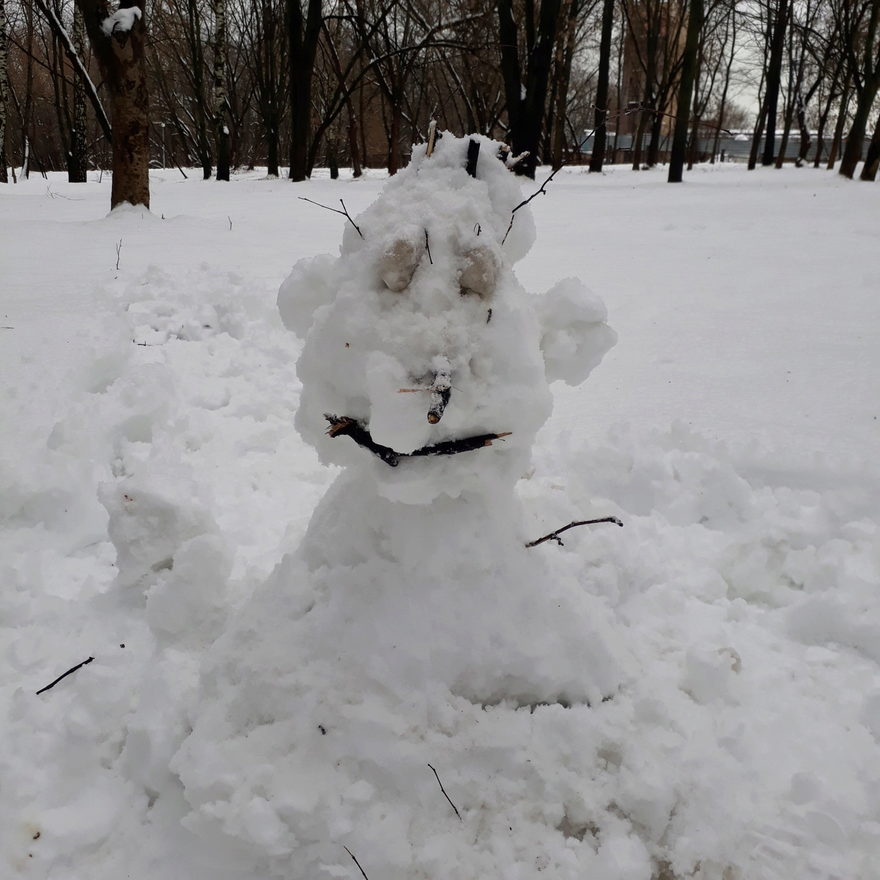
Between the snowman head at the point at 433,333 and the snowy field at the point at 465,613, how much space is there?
0.41m

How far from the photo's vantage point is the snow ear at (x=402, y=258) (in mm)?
1222

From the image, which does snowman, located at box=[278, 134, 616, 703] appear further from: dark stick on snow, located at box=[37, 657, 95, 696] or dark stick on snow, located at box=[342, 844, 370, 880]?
dark stick on snow, located at box=[37, 657, 95, 696]

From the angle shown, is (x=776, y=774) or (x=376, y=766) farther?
(x=776, y=774)

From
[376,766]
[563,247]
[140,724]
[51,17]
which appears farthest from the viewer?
[51,17]

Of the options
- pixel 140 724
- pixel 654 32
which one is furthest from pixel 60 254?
pixel 654 32

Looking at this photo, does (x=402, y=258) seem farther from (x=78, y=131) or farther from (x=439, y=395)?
(x=78, y=131)

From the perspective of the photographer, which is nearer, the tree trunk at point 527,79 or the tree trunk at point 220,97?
the tree trunk at point 527,79

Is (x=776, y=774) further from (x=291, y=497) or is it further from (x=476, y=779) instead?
(x=291, y=497)

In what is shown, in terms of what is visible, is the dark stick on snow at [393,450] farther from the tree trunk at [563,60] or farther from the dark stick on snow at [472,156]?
the tree trunk at [563,60]

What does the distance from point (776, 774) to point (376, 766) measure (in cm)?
96

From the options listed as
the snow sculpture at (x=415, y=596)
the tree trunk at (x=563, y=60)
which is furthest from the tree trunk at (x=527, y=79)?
the snow sculpture at (x=415, y=596)

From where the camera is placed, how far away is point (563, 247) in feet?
18.8

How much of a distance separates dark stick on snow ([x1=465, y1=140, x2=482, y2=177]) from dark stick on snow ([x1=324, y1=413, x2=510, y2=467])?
1.84ft

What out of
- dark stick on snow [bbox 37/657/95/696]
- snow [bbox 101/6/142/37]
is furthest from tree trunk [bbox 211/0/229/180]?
dark stick on snow [bbox 37/657/95/696]
